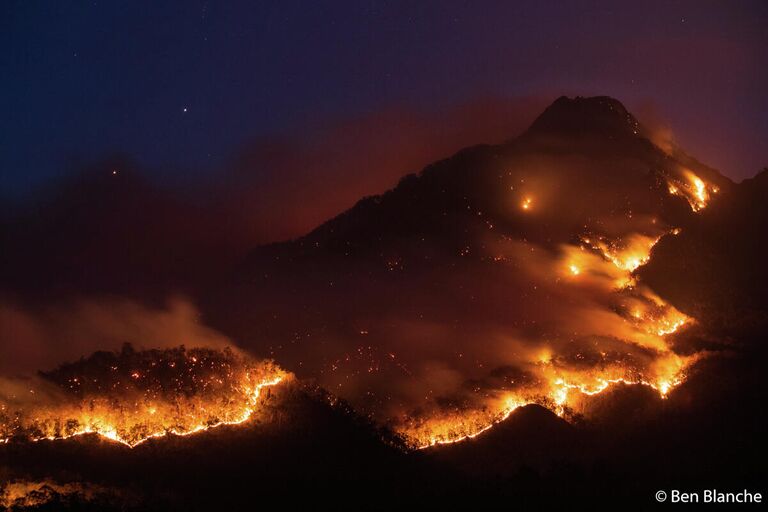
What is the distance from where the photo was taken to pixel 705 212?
43.8 metres

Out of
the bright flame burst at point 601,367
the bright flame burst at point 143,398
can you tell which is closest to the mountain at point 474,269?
the bright flame burst at point 601,367

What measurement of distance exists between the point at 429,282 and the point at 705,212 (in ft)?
66.9

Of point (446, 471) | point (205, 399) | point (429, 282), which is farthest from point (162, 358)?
point (429, 282)

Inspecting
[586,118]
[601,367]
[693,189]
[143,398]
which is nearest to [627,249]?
[693,189]

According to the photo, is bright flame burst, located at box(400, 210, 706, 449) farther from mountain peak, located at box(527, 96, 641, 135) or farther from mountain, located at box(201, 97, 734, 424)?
mountain peak, located at box(527, 96, 641, 135)

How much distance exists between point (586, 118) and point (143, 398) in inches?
1663

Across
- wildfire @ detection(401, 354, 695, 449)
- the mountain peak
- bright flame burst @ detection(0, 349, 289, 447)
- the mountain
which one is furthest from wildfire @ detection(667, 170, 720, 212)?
bright flame burst @ detection(0, 349, 289, 447)

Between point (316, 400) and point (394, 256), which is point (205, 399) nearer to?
point (316, 400)

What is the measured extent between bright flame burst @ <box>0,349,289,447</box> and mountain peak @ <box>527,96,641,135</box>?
1373 inches

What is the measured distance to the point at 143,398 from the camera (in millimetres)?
23312

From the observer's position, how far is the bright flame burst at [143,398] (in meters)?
21.4

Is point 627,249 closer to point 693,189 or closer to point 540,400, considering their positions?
point 693,189

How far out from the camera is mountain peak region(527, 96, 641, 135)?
52.6 metres

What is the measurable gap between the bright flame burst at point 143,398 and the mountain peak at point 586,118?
34876 millimetres
